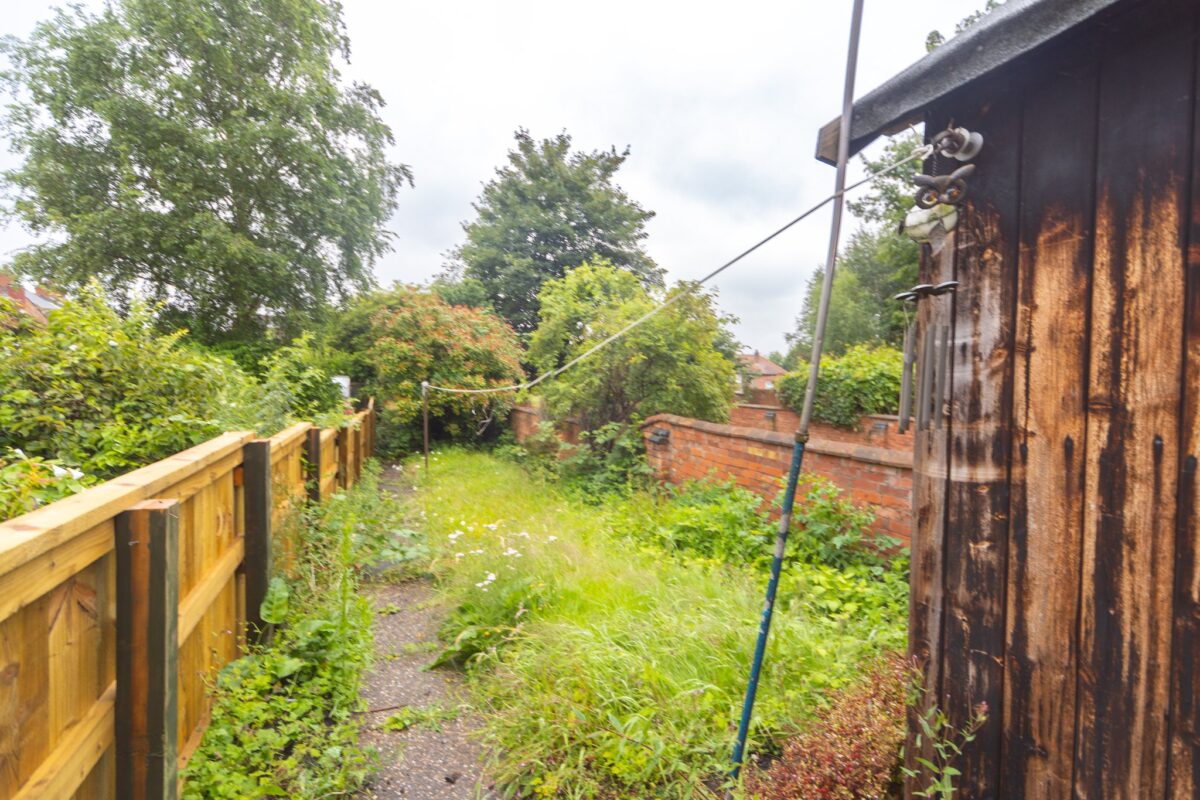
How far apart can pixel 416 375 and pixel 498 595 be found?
389 inches

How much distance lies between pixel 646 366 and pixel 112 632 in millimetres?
6748

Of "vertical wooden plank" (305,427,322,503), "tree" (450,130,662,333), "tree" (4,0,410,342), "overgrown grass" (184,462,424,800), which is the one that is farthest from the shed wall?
"tree" (450,130,662,333)

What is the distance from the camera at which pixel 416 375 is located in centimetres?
1291

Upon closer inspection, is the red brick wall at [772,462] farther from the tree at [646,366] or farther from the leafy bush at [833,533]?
the tree at [646,366]

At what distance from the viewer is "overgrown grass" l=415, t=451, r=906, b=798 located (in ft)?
7.72

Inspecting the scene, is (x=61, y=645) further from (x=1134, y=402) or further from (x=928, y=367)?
(x=1134, y=402)

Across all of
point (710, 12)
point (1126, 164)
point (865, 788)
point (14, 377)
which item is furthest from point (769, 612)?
point (14, 377)

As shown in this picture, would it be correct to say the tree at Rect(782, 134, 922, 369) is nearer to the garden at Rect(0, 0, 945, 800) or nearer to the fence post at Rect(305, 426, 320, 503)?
the garden at Rect(0, 0, 945, 800)

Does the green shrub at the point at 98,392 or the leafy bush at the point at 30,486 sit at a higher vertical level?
the green shrub at the point at 98,392

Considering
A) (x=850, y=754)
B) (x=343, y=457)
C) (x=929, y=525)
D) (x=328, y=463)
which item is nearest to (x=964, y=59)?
(x=929, y=525)

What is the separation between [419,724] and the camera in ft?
9.33

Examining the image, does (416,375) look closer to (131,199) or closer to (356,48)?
(131,199)

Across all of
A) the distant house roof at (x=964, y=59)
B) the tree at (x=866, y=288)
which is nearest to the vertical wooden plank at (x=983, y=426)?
the distant house roof at (x=964, y=59)

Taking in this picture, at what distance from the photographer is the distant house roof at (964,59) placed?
133 centimetres
